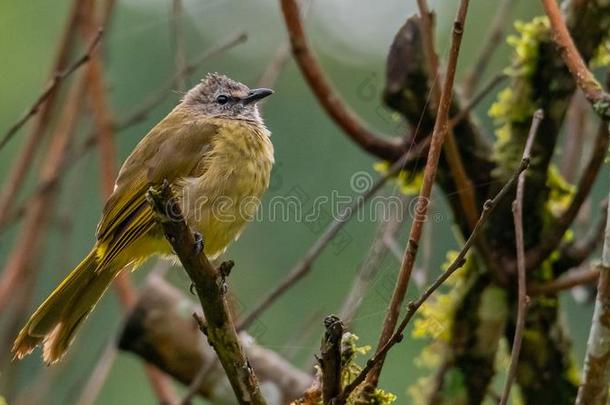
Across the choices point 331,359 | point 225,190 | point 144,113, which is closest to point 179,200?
point 225,190

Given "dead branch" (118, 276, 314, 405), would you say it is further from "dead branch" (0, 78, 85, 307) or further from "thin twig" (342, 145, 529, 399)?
"thin twig" (342, 145, 529, 399)

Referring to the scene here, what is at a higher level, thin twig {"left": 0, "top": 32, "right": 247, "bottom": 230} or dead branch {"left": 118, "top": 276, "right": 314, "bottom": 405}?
thin twig {"left": 0, "top": 32, "right": 247, "bottom": 230}

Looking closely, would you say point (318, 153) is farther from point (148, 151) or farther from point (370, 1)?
point (148, 151)

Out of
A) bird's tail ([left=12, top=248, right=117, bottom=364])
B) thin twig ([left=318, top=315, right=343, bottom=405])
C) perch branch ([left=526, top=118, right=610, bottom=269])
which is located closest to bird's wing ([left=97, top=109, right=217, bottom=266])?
bird's tail ([left=12, top=248, right=117, bottom=364])

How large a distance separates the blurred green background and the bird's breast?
17 cm

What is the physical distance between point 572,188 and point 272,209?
1274 millimetres

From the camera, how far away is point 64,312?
3500 millimetres

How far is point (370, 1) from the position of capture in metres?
4.47

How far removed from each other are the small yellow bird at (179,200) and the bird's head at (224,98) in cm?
29

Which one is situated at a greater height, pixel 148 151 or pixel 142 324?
pixel 148 151

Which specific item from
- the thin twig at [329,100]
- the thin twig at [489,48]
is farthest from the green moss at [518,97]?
the thin twig at [329,100]

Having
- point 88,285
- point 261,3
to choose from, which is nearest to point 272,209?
point 88,285

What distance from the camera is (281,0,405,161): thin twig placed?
3707 millimetres

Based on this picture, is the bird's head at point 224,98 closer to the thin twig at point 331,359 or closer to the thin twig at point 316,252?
the thin twig at point 316,252
